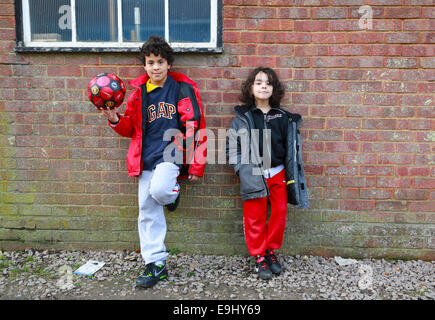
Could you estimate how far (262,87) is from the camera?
3180 mm

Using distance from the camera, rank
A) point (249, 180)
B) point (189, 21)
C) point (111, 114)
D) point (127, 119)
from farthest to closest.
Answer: point (189, 21)
point (249, 180)
point (127, 119)
point (111, 114)

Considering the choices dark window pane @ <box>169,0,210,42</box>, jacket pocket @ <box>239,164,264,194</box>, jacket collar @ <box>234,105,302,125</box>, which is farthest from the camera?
dark window pane @ <box>169,0,210,42</box>

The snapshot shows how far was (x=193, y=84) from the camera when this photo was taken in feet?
10.8

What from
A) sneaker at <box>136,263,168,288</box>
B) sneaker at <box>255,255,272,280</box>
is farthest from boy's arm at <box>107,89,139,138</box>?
sneaker at <box>255,255,272,280</box>

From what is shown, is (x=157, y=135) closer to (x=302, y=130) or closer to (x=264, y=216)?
(x=264, y=216)

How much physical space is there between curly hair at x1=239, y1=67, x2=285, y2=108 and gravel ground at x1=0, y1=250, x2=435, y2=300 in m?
1.59

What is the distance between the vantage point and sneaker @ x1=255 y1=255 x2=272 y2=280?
324cm

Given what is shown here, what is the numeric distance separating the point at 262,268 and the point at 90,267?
1654 mm

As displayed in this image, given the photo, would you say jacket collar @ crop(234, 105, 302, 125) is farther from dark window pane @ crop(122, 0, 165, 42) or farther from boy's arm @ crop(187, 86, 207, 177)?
dark window pane @ crop(122, 0, 165, 42)

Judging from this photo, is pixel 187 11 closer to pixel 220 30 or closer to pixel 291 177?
pixel 220 30

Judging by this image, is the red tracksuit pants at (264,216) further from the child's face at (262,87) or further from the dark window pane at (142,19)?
the dark window pane at (142,19)

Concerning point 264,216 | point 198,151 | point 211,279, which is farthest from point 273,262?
point 198,151

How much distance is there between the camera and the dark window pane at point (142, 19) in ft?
Answer: 11.5

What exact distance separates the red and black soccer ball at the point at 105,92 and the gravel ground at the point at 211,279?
5.21 feet
